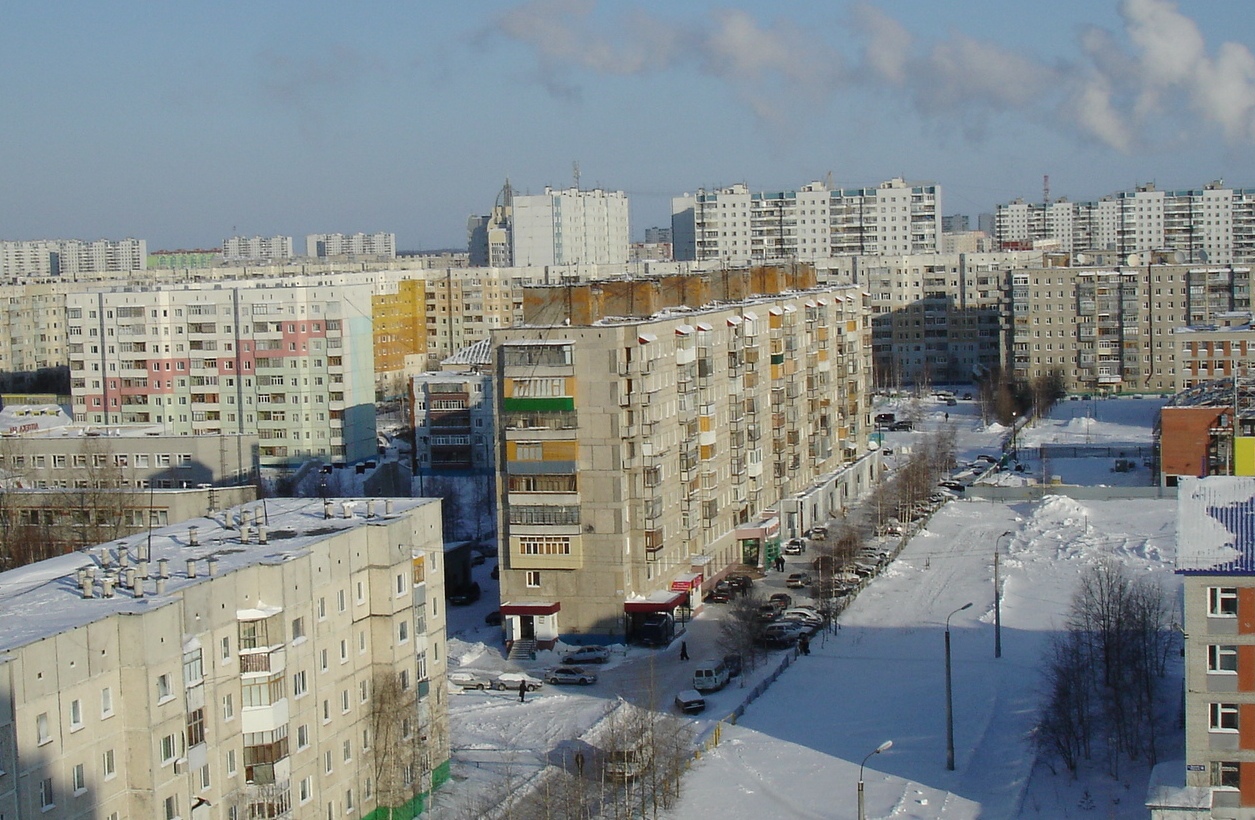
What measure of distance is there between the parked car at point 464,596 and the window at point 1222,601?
1519 centimetres

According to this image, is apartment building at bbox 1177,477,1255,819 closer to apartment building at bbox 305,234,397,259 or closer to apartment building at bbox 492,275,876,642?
apartment building at bbox 492,275,876,642

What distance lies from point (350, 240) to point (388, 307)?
8363 centimetres

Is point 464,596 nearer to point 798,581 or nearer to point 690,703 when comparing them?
point 798,581

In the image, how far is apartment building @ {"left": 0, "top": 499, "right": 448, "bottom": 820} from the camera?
39.3 ft

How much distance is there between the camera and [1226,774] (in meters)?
13.8

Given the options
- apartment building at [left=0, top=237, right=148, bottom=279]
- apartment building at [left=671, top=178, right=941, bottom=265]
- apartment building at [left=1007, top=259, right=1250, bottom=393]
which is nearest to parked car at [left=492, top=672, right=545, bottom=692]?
apartment building at [left=1007, top=259, right=1250, bottom=393]

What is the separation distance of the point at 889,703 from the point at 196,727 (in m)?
9.72

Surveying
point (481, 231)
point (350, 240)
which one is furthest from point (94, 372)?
point (350, 240)

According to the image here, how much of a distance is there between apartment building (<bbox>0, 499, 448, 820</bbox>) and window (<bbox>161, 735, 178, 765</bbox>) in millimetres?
16

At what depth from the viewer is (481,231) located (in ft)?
355

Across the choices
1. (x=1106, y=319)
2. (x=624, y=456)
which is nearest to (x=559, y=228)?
(x=1106, y=319)

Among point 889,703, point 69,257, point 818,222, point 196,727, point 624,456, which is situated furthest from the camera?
point 69,257

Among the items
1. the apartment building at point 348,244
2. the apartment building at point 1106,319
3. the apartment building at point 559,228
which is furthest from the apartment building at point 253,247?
the apartment building at point 1106,319

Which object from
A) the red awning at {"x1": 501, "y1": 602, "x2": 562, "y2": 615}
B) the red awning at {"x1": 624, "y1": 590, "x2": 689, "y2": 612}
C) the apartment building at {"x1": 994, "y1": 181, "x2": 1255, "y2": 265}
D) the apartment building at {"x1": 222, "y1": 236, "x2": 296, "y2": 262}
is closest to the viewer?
the red awning at {"x1": 501, "y1": 602, "x2": 562, "y2": 615}
